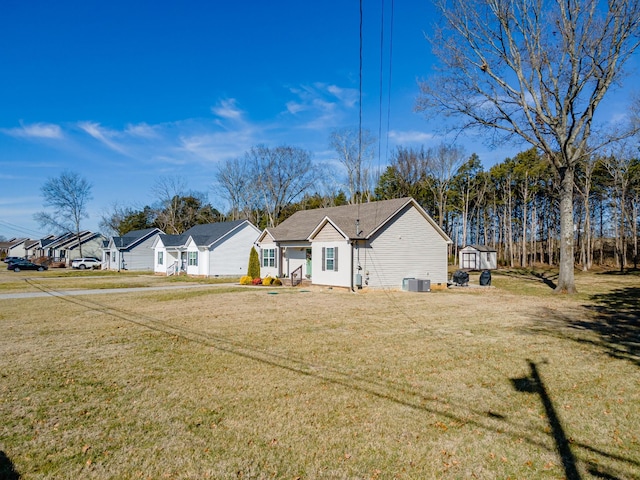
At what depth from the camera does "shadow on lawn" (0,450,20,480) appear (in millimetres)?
3646

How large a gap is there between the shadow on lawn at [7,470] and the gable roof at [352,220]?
1708 cm

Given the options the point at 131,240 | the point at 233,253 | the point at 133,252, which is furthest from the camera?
the point at 131,240

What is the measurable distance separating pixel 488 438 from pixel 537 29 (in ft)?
67.3

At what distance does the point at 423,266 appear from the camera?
74.1ft

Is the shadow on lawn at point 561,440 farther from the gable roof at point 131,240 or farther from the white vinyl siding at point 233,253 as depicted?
the gable roof at point 131,240

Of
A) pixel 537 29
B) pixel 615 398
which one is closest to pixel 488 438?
pixel 615 398

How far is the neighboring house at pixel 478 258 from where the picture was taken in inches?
1738

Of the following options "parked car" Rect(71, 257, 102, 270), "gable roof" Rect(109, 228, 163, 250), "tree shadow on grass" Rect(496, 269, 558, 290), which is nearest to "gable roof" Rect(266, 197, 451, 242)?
"tree shadow on grass" Rect(496, 269, 558, 290)

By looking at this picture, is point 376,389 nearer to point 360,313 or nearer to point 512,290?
point 360,313

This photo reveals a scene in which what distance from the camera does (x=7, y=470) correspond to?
3756 mm

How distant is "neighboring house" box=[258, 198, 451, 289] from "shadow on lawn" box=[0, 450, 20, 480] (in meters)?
17.1

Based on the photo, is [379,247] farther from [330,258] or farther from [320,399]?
[320,399]

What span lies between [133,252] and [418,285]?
118ft

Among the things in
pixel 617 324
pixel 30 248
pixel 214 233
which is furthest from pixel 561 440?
pixel 30 248
